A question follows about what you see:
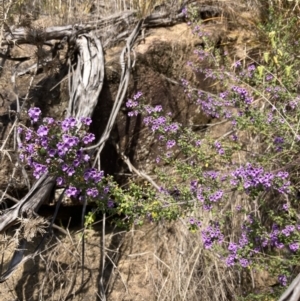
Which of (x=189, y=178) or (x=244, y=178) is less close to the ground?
(x=244, y=178)

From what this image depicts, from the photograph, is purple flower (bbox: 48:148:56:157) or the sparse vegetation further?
the sparse vegetation

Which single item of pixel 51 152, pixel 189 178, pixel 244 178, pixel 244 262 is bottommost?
pixel 244 262

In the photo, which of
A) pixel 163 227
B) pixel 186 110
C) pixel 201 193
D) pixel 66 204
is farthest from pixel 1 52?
pixel 201 193

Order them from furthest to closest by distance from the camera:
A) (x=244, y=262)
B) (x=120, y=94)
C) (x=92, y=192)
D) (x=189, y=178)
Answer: (x=120, y=94) → (x=189, y=178) → (x=244, y=262) → (x=92, y=192)

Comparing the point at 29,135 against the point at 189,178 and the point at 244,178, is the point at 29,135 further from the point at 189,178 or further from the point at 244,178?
the point at 189,178

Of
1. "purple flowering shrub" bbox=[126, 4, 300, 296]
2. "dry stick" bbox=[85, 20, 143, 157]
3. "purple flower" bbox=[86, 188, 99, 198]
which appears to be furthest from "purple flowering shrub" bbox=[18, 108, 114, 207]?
"dry stick" bbox=[85, 20, 143, 157]

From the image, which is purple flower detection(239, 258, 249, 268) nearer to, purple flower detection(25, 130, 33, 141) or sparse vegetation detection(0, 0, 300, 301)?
sparse vegetation detection(0, 0, 300, 301)

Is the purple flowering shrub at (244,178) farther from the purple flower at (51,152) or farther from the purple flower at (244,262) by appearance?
the purple flower at (51,152)

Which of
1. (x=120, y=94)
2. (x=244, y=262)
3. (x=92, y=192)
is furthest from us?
(x=120, y=94)

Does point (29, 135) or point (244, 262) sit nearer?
point (29, 135)

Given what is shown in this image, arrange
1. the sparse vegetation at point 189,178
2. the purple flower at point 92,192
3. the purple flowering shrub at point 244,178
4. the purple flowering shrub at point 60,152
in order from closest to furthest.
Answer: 1. the purple flowering shrub at point 60,152
2. the purple flower at point 92,192
3. the sparse vegetation at point 189,178
4. the purple flowering shrub at point 244,178

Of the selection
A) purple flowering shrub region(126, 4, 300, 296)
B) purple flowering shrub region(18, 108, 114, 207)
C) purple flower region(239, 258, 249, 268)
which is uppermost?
purple flowering shrub region(18, 108, 114, 207)

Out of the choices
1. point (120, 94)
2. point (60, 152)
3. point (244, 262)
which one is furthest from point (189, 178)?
point (60, 152)

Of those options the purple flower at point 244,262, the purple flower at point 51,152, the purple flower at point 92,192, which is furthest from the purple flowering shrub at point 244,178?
the purple flower at point 51,152
